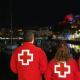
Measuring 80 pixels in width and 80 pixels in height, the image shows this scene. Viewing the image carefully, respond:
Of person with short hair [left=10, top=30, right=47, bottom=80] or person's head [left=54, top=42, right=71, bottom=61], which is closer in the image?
person's head [left=54, top=42, right=71, bottom=61]

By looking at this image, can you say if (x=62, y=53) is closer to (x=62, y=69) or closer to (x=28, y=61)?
(x=62, y=69)

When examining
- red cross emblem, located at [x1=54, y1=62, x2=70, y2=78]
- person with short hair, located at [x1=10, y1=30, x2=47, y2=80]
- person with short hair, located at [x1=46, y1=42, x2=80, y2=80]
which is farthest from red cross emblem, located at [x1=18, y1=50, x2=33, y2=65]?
red cross emblem, located at [x1=54, y1=62, x2=70, y2=78]

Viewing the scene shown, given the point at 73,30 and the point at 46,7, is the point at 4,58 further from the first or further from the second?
the point at 46,7

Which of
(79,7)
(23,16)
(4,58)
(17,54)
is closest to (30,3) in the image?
(23,16)

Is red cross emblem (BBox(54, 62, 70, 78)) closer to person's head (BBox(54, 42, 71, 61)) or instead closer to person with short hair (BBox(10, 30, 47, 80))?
person's head (BBox(54, 42, 71, 61))

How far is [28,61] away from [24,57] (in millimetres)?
106

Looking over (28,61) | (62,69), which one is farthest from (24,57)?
(62,69)

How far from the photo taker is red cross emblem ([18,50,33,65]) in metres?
8.20

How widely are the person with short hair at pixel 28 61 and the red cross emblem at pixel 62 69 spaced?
464mm

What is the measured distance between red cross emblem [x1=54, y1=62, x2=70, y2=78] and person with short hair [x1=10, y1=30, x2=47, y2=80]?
1.52ft

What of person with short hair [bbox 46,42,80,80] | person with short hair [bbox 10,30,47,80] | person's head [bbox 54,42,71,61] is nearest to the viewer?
person's head [bbox 54,42,71,61]

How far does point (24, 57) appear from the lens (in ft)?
26.9

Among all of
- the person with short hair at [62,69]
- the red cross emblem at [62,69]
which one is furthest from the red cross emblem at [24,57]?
the red cross emblem at [62,69]

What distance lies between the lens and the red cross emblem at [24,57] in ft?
26.9
